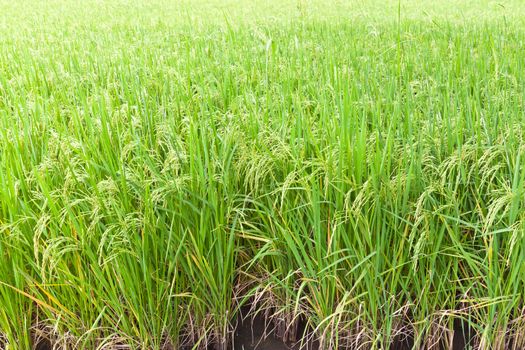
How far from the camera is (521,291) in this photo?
1.63 m

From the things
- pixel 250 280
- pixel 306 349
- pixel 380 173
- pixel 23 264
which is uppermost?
pixel 380 173

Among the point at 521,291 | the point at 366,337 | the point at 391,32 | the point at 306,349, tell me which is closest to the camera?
the point at 521,291

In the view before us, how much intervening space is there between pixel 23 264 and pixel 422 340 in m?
1.38

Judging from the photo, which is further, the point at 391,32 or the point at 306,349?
the point at 391,32

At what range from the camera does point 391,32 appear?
4.91 metres

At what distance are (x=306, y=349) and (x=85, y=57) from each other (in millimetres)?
2895

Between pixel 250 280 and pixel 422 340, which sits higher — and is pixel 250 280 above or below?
above

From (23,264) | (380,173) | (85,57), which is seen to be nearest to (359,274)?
(380,173)

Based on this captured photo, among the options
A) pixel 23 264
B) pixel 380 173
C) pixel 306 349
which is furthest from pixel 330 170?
pixel 23 264

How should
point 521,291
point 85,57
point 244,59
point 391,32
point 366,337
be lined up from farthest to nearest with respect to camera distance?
point 391,32
point 85,57
point 244,59
point 366,337
point 521,291

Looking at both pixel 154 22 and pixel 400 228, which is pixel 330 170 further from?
pixel 154 22

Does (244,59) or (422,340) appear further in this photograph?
(244,59)

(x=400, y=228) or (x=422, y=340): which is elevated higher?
(x=400, y=228)

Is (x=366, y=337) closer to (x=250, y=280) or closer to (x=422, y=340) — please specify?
(x=422, y=340)
